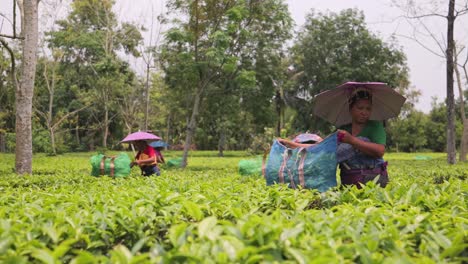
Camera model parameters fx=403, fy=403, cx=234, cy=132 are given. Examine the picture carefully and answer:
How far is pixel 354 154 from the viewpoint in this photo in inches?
134

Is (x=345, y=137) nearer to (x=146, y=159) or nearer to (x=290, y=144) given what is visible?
(x=290, y=144)

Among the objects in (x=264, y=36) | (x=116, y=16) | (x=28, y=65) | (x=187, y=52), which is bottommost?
(x=28, y=65)

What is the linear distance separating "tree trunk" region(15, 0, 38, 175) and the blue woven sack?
6.78m

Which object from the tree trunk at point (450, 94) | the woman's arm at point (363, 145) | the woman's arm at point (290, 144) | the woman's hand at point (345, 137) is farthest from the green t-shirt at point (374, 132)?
the tree trunk at point (450, 94)

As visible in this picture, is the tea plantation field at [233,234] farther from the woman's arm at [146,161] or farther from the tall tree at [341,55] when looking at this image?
the tall tree at [341,55]

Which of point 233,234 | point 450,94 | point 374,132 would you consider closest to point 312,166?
point 374,132

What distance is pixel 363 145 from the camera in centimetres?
317

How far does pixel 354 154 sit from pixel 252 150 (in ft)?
72.2

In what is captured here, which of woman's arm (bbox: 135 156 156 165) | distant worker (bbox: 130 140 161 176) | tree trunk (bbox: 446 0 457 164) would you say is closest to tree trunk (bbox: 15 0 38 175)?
distant worker (bbox: 130 140 161 176)

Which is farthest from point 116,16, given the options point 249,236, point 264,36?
point 249,236

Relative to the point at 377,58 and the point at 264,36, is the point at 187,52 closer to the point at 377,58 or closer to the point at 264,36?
the point at 264,36

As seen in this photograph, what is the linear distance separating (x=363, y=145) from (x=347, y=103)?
84 centimetres

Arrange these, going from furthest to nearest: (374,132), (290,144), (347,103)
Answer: (347,103) → (290,144) → (374,132)

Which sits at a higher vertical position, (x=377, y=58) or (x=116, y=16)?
(x=116, y=16)
